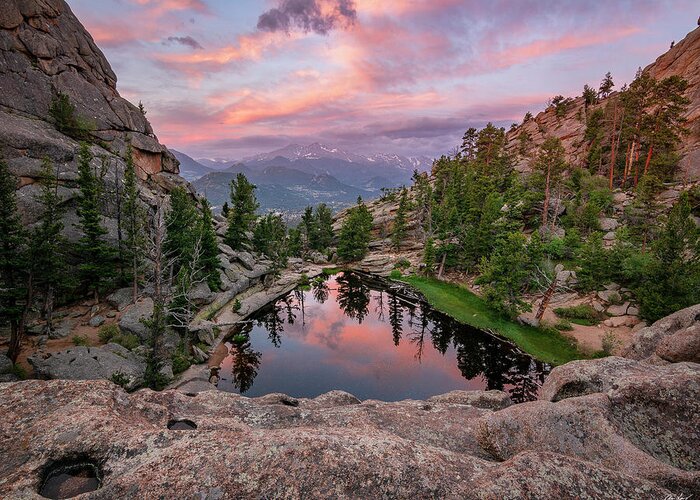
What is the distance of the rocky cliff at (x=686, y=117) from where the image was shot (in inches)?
2483

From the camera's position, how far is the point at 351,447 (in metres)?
8.42

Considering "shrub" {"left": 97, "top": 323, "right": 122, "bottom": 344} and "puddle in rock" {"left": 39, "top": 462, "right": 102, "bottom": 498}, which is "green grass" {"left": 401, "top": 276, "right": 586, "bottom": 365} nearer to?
"puddle in rock" {"left": 39, "top": 462, "right": 102, "bottom": 498}

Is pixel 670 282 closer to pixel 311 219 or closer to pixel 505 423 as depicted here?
pixel 505 423

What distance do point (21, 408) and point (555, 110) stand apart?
153 meters

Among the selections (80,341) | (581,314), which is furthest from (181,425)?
(581,314)

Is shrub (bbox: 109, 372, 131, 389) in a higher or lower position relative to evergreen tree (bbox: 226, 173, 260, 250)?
lower

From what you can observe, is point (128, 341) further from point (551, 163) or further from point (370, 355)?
point (551, 163)

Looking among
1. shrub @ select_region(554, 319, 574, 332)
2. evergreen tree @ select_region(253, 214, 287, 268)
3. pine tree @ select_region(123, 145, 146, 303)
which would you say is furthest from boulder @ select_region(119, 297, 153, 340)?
shrub @ select_region(554, 319, 574, 332)

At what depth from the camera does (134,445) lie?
341 inches

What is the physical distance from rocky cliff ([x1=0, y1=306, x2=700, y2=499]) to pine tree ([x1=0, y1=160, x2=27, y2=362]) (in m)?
26.7

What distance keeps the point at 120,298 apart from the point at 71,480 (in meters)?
41.2

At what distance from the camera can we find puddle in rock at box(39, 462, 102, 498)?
7.73 metres

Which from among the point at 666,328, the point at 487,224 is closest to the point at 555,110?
the point at 487,224

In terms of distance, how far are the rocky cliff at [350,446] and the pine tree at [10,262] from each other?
26.7 metres
